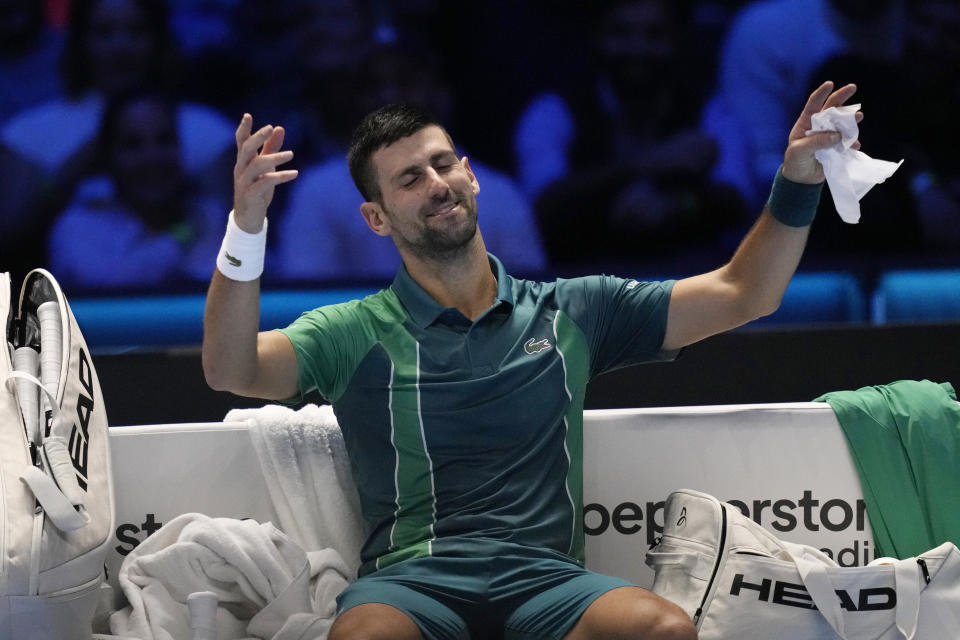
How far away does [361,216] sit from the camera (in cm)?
495

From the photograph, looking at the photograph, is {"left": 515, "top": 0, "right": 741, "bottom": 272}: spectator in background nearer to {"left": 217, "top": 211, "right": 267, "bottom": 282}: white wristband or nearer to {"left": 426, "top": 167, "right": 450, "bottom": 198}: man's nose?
{"left": 426, "top": 167, "right": 450, "bottom": 198}: man's nose

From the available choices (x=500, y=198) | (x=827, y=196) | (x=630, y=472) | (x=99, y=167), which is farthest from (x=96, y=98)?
(x=630, y=472)

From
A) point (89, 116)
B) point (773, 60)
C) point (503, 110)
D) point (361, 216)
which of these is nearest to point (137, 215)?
point (89, 116)

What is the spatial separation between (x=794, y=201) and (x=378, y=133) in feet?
2.65

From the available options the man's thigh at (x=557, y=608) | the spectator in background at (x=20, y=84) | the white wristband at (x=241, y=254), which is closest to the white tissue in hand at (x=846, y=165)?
the man's thigh at (x=557, y=608)

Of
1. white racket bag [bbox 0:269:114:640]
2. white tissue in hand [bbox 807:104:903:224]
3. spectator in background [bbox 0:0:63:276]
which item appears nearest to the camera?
white racket bag [bbox 0:269:114:640]

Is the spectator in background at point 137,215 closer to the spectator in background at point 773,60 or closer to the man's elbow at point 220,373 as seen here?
the spectator in background at point 773,60

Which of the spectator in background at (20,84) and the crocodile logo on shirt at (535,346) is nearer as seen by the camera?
the crocodile logo on shirt at (535,346)

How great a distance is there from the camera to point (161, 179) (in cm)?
510

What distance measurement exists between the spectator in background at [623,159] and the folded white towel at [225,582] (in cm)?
270

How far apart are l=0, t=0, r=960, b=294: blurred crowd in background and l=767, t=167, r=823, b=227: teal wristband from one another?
250 centimetres

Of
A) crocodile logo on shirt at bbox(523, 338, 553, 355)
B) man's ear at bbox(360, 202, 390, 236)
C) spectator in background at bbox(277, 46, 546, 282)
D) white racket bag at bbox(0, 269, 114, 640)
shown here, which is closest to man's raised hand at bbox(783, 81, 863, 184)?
crocodile logo on shirt at bbox(523, 338, 553, 355)

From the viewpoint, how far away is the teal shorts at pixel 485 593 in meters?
2.30

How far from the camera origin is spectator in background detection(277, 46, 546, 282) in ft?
16.2
